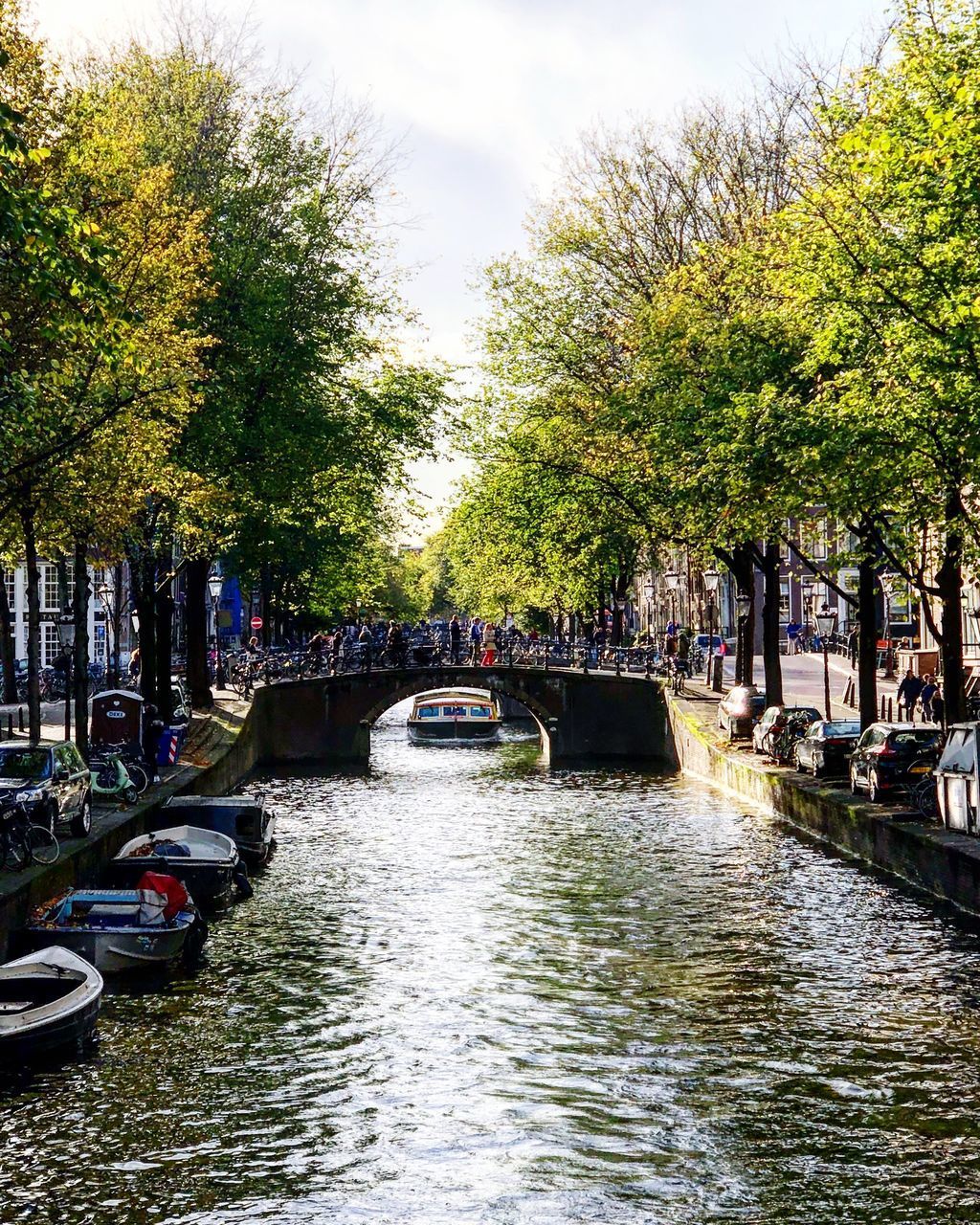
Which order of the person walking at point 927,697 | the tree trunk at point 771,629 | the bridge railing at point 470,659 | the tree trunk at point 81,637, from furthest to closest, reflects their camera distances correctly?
the bridge railing at point 470,659, the person walking at point 927,697, the tree trunk at point 771,629, the tree trunk at point 81,637

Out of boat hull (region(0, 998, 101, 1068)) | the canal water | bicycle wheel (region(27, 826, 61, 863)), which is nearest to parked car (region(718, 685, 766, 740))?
the canal water

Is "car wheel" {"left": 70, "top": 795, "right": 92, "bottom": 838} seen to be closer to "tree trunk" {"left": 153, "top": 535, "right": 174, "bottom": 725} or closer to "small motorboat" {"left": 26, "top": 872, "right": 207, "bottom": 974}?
"small motorboat" {"left": 26, "top": 872, "right": 207, "bottom": 974}

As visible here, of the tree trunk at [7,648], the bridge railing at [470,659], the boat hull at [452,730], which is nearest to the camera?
the tree trunk at [7,648]

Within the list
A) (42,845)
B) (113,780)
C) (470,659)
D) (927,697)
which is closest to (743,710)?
(927,697)

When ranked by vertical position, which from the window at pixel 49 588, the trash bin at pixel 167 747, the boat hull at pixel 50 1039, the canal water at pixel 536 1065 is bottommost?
the canal water at pixel 536 1065

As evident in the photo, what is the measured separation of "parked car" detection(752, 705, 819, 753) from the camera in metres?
42.5

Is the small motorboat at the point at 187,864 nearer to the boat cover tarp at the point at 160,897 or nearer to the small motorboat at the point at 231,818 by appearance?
the boat cover tarp at the point at 160,897

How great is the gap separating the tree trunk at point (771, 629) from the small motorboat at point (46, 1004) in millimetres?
29938

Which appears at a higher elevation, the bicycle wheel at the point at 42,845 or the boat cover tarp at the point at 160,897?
the bicycle wheel at the point at 42,845

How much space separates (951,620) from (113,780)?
16.6m

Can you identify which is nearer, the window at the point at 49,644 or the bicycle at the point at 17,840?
the bicycle at the point at 17,840

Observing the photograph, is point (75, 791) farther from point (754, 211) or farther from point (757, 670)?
point (757, 670)

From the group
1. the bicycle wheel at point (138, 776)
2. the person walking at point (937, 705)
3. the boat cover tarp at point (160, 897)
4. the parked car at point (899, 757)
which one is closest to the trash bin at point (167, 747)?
the bicycle wheel at point (138, 776)

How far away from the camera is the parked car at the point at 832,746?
37.8 m
